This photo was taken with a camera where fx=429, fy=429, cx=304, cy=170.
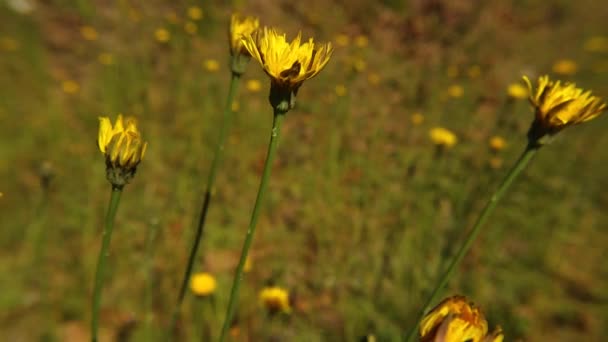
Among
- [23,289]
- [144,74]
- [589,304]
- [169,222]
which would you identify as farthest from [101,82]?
[589,304]

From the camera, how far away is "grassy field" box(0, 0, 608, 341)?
98.1 inches

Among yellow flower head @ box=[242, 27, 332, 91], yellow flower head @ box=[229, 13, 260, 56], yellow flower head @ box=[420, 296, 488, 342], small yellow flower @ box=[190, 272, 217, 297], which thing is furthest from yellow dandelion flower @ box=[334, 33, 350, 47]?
yellow flower head @ box=[420, 296, 488, 342]

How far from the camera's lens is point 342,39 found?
14.6ft

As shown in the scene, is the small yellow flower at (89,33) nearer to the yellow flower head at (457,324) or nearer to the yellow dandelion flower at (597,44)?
the yellow flower head at (457,324)

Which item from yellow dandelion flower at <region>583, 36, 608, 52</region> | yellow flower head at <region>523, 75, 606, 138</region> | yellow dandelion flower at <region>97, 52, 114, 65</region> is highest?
yellow dandelion flower at <region>583, 36, 608, 52</region>

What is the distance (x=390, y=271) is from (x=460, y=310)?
1.97 metres

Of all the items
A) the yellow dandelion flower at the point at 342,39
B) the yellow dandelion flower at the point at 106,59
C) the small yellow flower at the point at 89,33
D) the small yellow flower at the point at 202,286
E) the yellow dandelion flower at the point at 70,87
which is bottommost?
the small yellow flower at the point at 202,286

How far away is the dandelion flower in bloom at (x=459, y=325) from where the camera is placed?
0.81 m

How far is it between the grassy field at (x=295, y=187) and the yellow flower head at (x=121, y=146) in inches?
25.1

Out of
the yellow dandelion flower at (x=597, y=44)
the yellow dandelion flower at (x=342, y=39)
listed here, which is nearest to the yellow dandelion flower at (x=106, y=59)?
the yellow dandelion flower at (x=342, y=39)

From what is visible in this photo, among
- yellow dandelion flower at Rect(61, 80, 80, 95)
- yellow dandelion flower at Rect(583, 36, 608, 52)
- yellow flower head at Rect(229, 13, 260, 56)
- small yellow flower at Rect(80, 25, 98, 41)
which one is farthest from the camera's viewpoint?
yellow dandelion flower at Rect(583, 36, 608, 52)

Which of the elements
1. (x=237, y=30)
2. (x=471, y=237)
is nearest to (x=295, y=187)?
(x=237, y=30)

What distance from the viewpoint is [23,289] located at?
251cm

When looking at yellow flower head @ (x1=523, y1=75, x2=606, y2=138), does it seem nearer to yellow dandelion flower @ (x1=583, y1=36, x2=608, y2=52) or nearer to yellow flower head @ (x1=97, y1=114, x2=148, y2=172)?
yellow flower head @ (x1=97, y1=114, x2=148, y2=172)
